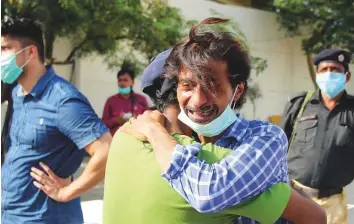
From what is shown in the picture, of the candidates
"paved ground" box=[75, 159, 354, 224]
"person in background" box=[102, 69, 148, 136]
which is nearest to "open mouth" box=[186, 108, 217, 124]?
"paved ground" box=[75, 159, 354, 224]

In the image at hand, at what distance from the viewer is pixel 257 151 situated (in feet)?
5.25

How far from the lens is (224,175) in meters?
1.57

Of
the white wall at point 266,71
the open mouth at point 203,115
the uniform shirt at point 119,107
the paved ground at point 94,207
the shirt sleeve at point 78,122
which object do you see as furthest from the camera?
the white wall at point 266,71

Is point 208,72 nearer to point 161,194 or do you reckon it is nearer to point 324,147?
point 161,194

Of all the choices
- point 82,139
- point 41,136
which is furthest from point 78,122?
point 41,136

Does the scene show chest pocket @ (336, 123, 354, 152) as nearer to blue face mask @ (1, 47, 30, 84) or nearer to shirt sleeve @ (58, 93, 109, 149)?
shirt sleeve @ (58, 93, 109, 149)

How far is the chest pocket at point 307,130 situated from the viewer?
4.21 meters

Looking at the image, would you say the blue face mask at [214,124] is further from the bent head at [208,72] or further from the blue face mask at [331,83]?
the blue face mask at [331,83]

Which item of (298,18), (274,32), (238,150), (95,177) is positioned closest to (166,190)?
(238,150)

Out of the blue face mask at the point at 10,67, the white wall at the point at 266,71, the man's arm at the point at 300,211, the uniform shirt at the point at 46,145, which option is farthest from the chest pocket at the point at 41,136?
the white wall at the point at 266,71

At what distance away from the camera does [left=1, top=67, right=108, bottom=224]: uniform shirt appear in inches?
107

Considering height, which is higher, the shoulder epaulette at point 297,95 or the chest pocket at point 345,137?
the shoulder epaulette at point 297,95

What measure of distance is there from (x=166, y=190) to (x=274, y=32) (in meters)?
14.6

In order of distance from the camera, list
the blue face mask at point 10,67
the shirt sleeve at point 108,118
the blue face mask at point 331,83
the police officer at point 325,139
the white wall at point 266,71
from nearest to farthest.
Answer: the blue face mask at point 10,67
the police officer at point 325,139
the blue face mask at point 331,83
the shirt sleeve at point 108,118
the white wall at point 266,71
